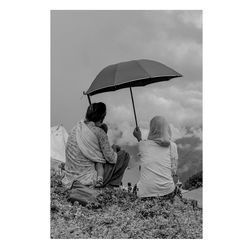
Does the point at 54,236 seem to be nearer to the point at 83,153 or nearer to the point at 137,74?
the point at 83,153

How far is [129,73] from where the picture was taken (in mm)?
7336

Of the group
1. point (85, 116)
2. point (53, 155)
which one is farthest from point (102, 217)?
point (53, 155)

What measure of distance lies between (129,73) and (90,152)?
1305mm

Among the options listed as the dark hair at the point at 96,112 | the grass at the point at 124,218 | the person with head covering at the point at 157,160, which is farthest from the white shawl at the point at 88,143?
the person with head covering at the point at 157,160

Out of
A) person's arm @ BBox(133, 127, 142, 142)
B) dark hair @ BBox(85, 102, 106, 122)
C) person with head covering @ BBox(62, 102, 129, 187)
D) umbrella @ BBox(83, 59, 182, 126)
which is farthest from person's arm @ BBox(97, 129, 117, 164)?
umbrella @ BBox(83, 59, 182, 126)

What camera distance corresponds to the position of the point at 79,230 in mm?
6828

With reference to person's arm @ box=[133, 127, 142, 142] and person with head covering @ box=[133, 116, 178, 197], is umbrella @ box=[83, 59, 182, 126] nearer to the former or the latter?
person with head covering @ box=[133, 116, 178, 197]

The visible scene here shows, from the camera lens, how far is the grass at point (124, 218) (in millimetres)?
6805

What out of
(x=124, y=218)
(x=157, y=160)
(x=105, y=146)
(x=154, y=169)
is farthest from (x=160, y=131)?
(x=124, y=218)

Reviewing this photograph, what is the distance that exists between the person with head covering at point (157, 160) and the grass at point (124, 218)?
0.52 ft

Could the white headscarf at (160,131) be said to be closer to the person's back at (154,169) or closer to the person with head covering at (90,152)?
the person's back at (154,169)

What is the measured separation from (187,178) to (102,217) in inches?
79.8

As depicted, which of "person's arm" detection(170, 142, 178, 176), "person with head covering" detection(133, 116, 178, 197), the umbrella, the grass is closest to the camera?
the grass

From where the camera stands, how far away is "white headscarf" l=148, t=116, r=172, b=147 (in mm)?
7520
